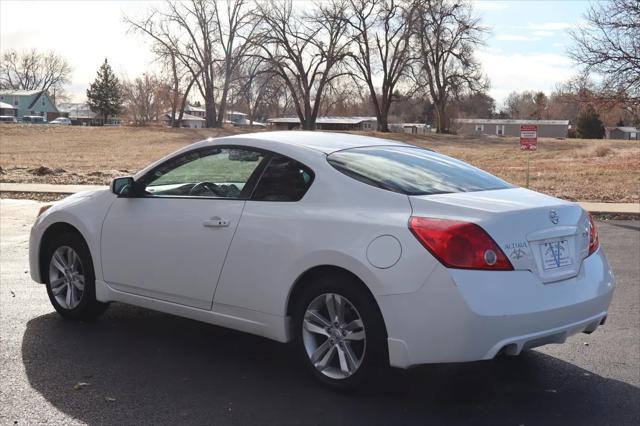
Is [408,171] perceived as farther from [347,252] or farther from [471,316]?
[471,316]

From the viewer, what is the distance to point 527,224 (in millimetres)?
4051

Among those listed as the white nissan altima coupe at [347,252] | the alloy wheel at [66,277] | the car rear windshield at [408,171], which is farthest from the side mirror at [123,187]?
the car rear windshield at [408,171]

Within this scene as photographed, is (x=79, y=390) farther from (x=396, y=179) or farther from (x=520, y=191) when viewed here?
(x=520, y=191)

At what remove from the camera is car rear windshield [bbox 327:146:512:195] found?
4.43 meters

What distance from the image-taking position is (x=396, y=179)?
4.47 metres

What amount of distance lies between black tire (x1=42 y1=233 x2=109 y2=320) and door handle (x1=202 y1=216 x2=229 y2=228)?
1.36 metres

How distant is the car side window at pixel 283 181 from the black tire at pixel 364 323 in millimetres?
623

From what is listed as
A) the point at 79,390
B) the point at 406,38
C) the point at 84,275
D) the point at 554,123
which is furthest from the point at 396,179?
the point at 554,123

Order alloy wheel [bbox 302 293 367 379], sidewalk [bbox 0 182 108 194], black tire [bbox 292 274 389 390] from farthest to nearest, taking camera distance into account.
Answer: sidewalk [bbox 0 182 108 194] < alloy wheel [bbox 302 293 367 379] < black tire [bbox 292 274 389 390]

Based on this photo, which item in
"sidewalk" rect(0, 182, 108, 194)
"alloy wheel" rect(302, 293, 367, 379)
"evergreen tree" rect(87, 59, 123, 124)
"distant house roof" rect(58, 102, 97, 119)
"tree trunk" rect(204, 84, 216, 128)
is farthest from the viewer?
"distant house roof" rect(58, 102, 97, 119)

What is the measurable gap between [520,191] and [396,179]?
0.90 meters

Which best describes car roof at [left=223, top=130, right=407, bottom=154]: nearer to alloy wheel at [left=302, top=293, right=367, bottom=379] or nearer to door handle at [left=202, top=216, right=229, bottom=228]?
door handle at [left=202, top=216, right=229, bottom=228]

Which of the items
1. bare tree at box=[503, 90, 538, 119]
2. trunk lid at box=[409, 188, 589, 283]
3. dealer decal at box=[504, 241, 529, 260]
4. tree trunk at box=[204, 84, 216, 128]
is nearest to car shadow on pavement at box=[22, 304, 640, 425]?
trunk lid at box=[409, 188, 589, 283]

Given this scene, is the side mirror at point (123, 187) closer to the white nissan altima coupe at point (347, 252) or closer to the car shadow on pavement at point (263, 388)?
the white nissan altima coupe at point (347, 252)
